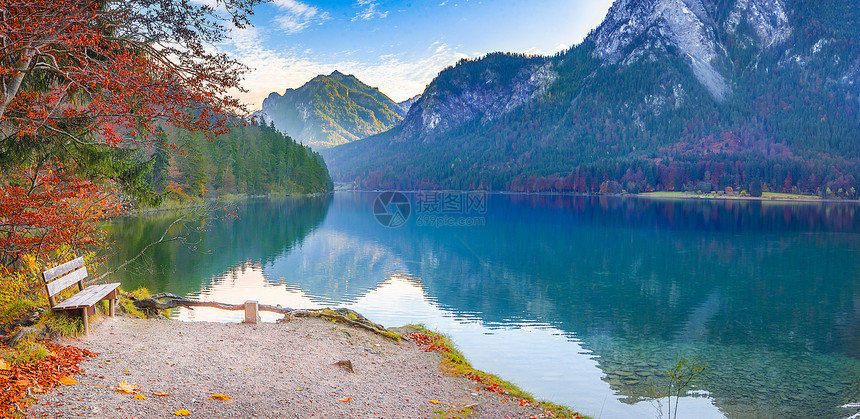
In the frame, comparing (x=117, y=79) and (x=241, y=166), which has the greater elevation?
(x=241, y=166)

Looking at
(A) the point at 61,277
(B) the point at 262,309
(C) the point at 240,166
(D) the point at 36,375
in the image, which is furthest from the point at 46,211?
(C) the point at 240,166

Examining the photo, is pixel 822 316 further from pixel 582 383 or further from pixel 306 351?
pixel 306 351

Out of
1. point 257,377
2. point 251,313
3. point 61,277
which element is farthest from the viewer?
point 251,313

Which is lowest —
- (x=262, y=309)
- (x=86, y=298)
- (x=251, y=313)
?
(x=262, y=309)

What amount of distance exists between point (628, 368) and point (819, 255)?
129ft

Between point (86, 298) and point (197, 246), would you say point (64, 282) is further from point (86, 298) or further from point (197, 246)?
point (197, 246)

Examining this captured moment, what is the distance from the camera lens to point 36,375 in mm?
7551

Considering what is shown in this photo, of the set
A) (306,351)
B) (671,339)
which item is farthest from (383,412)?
(671,339)

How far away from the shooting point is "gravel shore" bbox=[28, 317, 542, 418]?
7691 millimetres

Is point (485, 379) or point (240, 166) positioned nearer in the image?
point (485, 379)

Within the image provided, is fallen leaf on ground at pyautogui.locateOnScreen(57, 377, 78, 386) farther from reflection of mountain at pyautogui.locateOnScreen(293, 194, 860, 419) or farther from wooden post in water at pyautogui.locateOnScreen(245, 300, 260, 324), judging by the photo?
reflection of mountain at pyautogui.locateOnScreen(293, 194, 860, 419)

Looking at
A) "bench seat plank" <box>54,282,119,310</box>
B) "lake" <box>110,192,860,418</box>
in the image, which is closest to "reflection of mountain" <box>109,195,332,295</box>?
"lake" <box>110,192,860,418</box>

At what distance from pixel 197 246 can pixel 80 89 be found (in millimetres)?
32494

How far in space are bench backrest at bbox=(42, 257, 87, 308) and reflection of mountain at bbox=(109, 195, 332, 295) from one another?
115 inches
